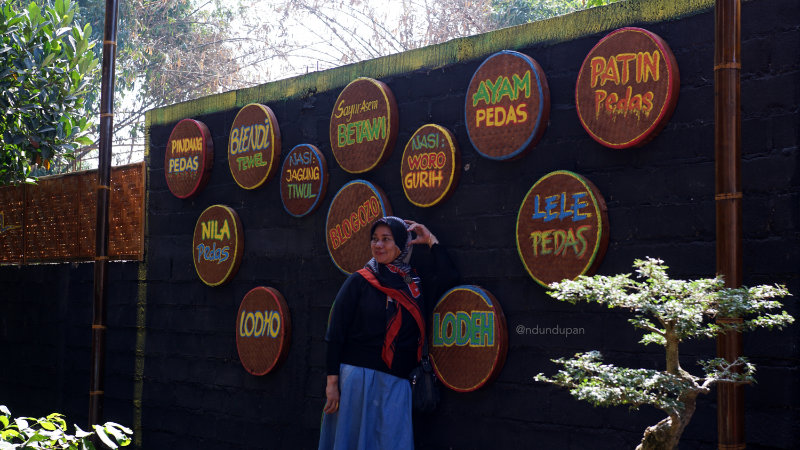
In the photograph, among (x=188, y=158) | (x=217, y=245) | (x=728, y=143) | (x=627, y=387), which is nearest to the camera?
(x=627, y=387)

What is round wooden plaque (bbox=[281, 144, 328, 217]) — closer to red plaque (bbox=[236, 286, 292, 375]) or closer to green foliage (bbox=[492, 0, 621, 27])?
red plaque (bbox=[236, 286, 292, 375])

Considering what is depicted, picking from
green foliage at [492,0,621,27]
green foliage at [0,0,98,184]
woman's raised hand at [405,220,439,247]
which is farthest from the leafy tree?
woman's raised hand at [405,220,439,247]

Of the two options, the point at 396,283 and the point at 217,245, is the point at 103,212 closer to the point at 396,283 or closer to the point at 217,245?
the point at 217,245

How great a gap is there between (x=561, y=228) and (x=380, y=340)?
1.14 metres

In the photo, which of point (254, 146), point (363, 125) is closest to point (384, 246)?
point (363, 125)

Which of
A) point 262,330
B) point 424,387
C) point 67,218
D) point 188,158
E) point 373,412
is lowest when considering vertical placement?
point 373,412

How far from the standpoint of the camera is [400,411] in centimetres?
474

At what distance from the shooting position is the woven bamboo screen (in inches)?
277

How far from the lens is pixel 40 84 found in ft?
22.6

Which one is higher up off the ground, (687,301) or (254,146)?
(254,146)

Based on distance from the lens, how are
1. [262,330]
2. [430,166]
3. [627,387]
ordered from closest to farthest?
[627,387]
[430,166]
[262,330]

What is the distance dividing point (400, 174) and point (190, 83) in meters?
12.4

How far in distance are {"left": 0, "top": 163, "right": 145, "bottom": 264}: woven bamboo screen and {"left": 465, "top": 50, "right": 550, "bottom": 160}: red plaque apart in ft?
10.5

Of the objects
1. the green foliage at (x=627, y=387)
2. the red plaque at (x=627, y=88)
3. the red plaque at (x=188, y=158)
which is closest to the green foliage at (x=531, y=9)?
the red plaque at (x=188, y=158)
